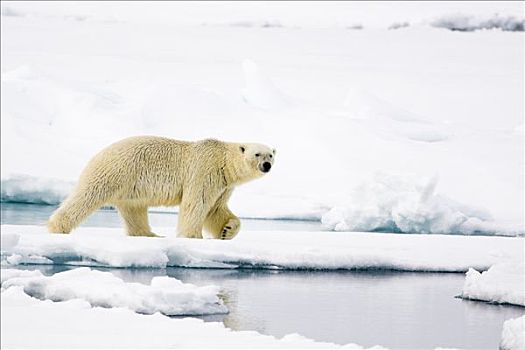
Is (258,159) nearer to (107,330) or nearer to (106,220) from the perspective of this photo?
(107,330)

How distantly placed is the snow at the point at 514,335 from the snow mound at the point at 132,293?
123 centimetres

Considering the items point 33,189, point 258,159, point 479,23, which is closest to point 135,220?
point 258,159

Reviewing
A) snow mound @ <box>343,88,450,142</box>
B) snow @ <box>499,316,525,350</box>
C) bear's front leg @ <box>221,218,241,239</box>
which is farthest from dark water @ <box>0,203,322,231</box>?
snow @ <box>499,316,525,350</box>

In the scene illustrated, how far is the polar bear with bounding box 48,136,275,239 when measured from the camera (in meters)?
6.92

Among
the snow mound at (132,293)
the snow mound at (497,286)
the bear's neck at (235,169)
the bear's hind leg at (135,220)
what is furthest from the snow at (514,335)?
the bear's hind leg at (135,220)

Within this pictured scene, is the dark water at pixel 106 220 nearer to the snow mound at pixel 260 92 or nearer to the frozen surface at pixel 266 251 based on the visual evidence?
the frozen surface at pixel 266 251

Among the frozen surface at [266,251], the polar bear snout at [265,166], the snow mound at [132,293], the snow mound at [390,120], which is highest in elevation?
the snow mound at [390,120]

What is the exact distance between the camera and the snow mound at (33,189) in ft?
37.2

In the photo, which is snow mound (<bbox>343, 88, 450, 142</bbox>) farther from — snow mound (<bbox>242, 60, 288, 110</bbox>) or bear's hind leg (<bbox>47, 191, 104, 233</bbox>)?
bear's hind leg (<bbox>47, 191, 104, 233</bbox>)

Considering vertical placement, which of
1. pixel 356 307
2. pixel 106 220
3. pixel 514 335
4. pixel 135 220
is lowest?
pixel 514 335

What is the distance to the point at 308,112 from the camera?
47.5ft

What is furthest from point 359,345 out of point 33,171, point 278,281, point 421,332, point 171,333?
point 33,171

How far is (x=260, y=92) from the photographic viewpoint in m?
15.2

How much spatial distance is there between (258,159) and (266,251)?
3.17 ft
